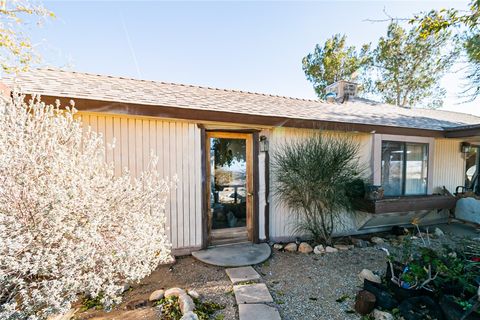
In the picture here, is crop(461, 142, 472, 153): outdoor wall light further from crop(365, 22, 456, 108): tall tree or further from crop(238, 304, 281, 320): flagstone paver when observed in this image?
crop(365, 22, 456, 108): tall tree

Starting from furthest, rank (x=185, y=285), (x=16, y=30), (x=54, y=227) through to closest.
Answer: (x=16, y=30) → (x=185, y=285) → (x=54, y=227)

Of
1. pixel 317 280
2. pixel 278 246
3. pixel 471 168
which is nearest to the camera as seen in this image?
pixel 317 280

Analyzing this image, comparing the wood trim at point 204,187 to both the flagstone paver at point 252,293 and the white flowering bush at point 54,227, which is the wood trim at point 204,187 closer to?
the flagstone paver at point 252,293

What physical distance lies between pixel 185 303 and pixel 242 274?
1.19 metres

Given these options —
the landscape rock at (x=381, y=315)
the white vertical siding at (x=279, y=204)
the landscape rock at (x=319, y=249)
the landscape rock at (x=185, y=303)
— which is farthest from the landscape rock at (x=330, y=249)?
the landscape rock at (x=185, y=303)

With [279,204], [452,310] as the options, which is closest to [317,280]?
[452,310]

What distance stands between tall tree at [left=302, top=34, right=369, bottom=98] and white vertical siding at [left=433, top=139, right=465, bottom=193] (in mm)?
9873

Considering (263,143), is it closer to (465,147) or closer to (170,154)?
(170,154)

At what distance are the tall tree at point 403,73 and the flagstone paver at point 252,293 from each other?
17.5 m

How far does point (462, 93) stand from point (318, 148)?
19.7ft

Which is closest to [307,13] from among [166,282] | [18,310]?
[166,282]

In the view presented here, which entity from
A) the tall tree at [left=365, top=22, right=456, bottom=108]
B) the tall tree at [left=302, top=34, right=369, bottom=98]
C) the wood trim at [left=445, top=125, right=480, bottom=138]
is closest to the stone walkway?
the wood trim at [left=445, top=125, right=480, bottom=138]

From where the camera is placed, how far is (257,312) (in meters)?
2.67

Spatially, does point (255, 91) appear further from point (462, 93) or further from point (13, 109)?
point (462, 93)
